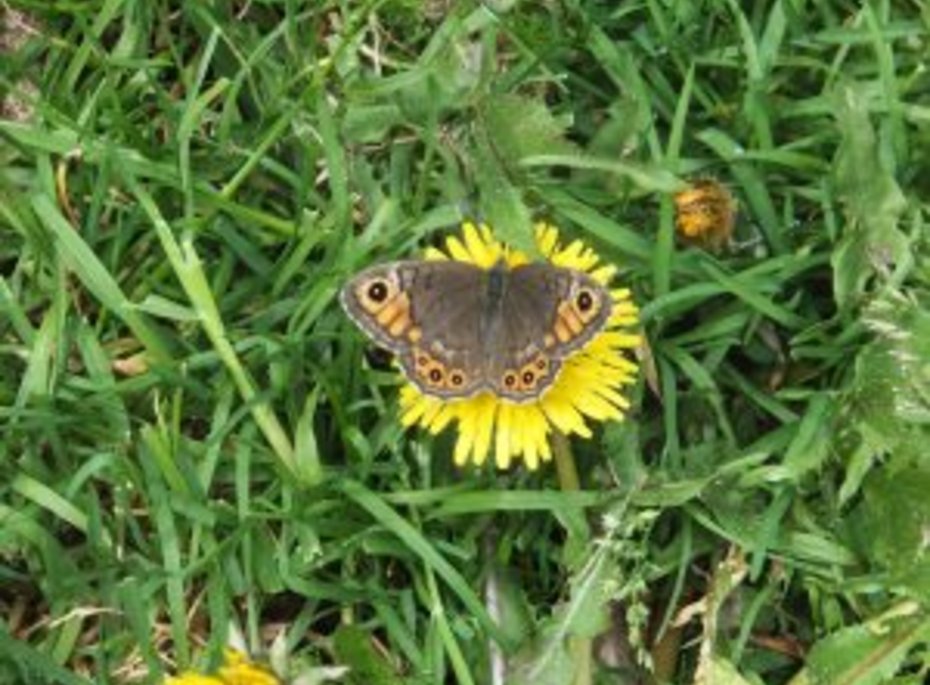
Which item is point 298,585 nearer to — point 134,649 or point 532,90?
point 134,649

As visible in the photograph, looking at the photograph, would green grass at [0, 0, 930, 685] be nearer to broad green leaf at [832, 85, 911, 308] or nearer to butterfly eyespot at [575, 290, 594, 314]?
broad green leaf at [832, 85, 911, 308]

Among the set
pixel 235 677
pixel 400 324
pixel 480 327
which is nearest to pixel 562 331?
pixel 480 327

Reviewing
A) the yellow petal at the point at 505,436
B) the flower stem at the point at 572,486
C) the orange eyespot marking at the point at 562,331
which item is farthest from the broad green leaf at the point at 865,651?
the orange eyespot marking at the point at 562,331

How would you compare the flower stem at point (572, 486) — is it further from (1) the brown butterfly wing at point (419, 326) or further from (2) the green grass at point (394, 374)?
(1) the brown butterfly wing at point (419, 326)

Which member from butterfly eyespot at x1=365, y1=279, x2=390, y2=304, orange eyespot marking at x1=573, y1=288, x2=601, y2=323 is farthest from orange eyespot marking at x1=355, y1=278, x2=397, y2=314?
orange eyespot marking at x1=573, y1=288, x2=601, y2=323

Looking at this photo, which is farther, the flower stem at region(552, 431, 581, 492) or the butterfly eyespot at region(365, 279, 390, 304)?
the flower stem at region(552, 431, 581, 492)

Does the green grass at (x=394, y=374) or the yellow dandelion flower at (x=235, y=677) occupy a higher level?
the green grass at (x=394, y=374)

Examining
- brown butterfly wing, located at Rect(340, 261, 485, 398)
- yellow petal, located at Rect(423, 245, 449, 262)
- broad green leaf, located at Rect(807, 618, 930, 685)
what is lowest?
broad green leaf, located at Rect(807, 618, 930, 685)

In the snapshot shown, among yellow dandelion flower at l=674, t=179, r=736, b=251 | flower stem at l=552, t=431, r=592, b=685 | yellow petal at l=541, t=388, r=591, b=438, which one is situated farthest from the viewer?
yellow dandelion flower at l=674, t=179, r=736, b=251
